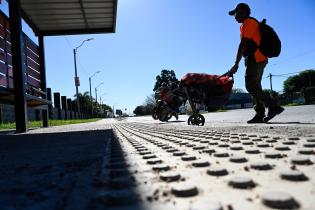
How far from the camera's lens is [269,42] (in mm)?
7504

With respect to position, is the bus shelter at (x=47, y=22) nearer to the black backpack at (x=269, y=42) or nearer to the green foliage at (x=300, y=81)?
the black backpack at (x=269, y=42)

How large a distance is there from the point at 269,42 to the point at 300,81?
119 m

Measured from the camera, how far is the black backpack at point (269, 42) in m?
7.49

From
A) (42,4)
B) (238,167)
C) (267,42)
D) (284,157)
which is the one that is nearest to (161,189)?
(238,167)

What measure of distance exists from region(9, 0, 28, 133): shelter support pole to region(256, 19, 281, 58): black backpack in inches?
264

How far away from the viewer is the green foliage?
11481 centimetres

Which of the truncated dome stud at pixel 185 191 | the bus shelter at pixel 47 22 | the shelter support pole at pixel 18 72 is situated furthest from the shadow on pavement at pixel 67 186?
the bus shelter at pixel 47 22

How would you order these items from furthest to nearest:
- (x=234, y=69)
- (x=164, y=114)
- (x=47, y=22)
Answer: (x=47, y=22) → (x=164, y=114) → (x=234, y=69)

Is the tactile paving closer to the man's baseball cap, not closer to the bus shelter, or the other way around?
the man's baseball cap

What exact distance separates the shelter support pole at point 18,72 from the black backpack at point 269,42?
6701 mm

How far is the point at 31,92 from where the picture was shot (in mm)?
13422

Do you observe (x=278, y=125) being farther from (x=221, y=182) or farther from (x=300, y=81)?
(x=300, y=81)

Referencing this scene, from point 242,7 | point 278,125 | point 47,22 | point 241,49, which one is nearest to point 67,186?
point 278,125

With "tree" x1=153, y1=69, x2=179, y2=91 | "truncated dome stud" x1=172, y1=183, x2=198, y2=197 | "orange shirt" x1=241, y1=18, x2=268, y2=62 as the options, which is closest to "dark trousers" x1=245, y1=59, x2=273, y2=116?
"orange shirt" x1=241, y1=18, x2=268, y2=62
